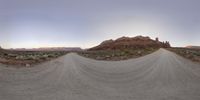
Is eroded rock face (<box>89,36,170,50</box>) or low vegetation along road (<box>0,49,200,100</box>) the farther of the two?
eroded rock face (<box>89,36,170,50</box>)

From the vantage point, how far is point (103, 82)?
78.1ft

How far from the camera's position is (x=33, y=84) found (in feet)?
73.6

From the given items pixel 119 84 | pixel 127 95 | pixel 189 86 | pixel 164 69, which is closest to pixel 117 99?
pixel 127 95

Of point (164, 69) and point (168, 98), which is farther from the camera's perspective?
point (164, 69)

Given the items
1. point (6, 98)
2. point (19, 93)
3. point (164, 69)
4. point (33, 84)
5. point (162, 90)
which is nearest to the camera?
point (6, 98)

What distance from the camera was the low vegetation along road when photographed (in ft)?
63.0

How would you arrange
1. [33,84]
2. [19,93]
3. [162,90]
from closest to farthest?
[19,93], [162,90], [33,84]

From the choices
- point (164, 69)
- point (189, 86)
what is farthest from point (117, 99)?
point (164, 69)

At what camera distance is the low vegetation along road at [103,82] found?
19216mm

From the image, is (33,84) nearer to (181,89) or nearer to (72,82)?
(72,82)

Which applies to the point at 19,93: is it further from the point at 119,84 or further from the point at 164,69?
the point at 164,69

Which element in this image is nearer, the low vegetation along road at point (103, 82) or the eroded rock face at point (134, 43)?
the low vegetation along road at point (103, 82)

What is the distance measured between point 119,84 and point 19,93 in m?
7.08

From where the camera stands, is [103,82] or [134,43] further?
[134,43]
